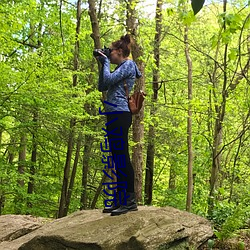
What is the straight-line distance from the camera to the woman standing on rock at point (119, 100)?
3.92m

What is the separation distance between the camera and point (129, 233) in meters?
3.70

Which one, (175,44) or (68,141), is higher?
(175,44)

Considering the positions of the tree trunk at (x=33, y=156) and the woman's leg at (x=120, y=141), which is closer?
the woman's leg at (x=120, y=141)

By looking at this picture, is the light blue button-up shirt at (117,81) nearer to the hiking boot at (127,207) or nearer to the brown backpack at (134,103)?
the brown backpack at (134,103)

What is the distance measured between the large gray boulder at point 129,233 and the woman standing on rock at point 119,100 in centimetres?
42

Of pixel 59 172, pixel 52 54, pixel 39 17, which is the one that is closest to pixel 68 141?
pixel 59 172

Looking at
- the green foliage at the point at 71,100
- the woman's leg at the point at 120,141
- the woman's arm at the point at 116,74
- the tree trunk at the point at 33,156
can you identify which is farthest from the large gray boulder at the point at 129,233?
the tree trunk at the point at 33,156

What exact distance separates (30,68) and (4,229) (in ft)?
13.6

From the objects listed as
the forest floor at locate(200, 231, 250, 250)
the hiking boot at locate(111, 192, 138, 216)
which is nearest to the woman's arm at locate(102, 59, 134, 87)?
the hiking boot at locate(111, 192, 138, 216)

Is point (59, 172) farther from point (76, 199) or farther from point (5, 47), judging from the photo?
point (5, 47)

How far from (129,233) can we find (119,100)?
1.42m

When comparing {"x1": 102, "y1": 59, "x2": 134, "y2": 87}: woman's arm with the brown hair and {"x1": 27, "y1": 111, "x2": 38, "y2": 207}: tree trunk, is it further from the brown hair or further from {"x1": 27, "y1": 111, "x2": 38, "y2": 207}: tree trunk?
{"x1": 27, "y1": 111, "x2": 38, "y2": 207}: tree trunk

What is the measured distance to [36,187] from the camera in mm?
12570

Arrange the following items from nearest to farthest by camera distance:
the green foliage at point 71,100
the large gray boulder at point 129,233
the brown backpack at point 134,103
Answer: the large gray boulder at point 129,233 → the brown backpack at point 134,103 → the green foliage at point 71,100
